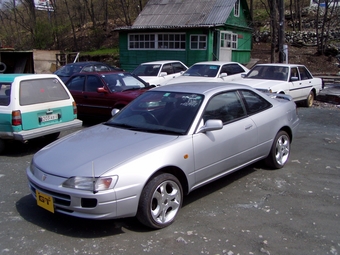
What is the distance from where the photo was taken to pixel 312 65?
73.3 ft

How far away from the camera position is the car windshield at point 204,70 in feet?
41.6

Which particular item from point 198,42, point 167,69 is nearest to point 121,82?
point 167,69

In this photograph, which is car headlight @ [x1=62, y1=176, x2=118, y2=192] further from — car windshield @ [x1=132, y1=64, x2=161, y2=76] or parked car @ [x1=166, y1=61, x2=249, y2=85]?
car windshield @ [x1=132, y1=64, x2=161, y2=76]

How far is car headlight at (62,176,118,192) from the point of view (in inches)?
138

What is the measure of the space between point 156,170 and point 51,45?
39.2 m

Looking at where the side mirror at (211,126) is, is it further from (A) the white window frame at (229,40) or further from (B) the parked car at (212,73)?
(A) the white window frame at (229,40)

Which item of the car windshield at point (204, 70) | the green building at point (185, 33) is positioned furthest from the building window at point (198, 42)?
the car windshield at point (204, 70)

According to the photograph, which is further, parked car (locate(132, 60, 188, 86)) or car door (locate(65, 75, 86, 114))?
parked car (locate(132, 60, 188, 86))

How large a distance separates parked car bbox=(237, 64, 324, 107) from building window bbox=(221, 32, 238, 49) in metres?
11.3

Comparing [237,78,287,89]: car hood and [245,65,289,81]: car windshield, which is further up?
[245,65,289,81]: car windshield

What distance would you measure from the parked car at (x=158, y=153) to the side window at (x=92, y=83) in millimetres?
4448

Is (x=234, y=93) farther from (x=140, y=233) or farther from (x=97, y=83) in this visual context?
(x=97, y=83)

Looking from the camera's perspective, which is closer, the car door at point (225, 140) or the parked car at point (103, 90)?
the car door at point (225, 140)

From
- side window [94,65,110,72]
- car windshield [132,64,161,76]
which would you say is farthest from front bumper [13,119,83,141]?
side window [94,65,110,72]
